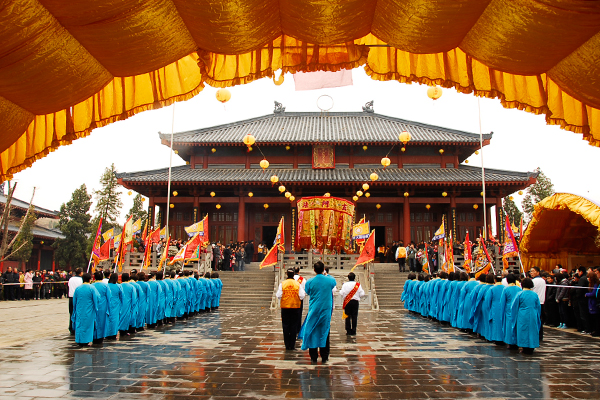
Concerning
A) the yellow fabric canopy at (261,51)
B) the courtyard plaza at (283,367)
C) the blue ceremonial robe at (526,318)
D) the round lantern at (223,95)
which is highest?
the round lantern at (223,95)

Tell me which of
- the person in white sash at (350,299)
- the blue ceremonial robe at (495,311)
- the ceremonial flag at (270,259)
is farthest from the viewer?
the ceremonial flag at (270,259)

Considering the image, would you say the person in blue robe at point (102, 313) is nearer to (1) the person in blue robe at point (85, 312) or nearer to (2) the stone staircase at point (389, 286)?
(1) the person in blue robe at point (85, 312)

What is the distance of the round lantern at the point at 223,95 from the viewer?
23.6 ft

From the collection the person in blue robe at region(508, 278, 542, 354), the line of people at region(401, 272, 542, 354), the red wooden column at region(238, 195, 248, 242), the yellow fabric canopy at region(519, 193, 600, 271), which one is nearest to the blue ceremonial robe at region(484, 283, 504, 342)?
the line of people at region(401, 272, 542, 354)

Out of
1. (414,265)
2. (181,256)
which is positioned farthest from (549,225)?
(181,256)

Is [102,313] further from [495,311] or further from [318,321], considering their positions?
[495,311]

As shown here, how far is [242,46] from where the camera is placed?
165 inches

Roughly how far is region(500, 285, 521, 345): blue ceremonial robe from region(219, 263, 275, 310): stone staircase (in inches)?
407

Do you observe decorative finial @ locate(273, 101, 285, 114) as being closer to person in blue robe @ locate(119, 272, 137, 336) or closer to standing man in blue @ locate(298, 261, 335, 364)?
person in blue robe @ locate(119, 272, 137, 336)

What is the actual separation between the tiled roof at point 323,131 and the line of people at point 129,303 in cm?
1603

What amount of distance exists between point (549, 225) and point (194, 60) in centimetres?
1478

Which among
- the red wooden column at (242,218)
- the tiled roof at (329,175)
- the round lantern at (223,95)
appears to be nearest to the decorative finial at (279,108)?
the tiled roof at (329,175)

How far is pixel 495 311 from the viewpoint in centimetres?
947

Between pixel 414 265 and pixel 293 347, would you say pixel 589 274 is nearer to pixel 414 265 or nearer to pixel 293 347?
pixel 293 347
